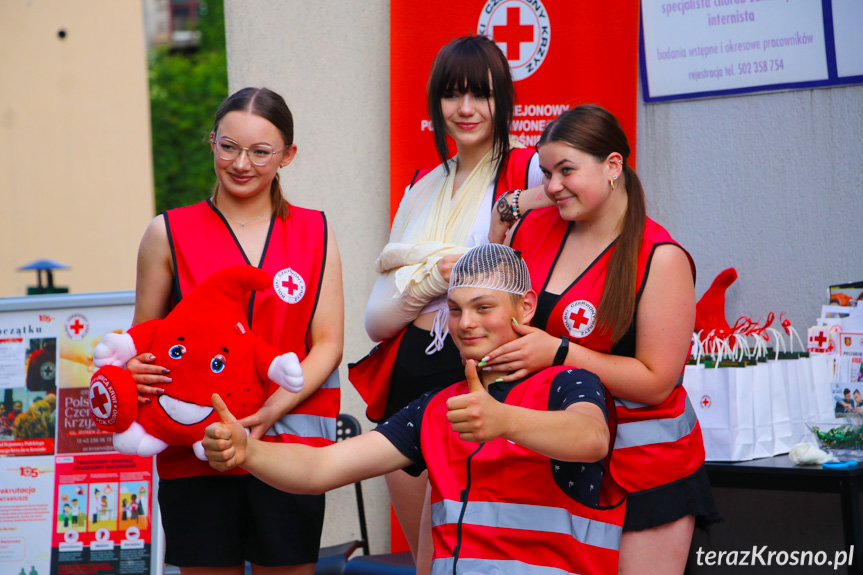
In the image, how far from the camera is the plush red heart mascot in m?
2.09

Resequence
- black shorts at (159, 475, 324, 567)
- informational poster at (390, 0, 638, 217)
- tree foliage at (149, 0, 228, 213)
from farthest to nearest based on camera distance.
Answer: tree foliage at (149, 0, 228, 213)
informational poster at (390, 0, 638, 217)
black shorts at (159, 475, 324, 567)

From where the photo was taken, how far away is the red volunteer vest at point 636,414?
213cm

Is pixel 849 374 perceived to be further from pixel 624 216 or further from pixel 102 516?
pixel 102 516

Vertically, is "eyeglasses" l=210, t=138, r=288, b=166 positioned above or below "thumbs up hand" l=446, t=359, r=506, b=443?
above

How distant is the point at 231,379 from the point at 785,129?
2.75 meters

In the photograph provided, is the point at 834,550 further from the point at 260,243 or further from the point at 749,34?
the point at 260,243

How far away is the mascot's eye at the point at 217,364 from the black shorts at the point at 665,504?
3.62ft

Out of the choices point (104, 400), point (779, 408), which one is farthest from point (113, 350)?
point (779, 408)

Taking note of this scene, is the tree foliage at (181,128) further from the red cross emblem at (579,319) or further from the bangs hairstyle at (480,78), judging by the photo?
the red cross emblem at (579,319)

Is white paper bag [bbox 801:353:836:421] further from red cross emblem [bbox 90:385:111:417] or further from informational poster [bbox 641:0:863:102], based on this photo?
red cross emblem [bbox 90:385:111:417]

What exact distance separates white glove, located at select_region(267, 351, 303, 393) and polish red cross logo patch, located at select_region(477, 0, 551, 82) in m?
2.22

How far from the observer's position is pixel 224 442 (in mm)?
1663

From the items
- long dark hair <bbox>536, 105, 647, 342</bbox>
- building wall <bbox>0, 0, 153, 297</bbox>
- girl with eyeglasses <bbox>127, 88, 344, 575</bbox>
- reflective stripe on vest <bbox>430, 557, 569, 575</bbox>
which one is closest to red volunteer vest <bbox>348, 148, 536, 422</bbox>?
girl with eyeglasses <bbox>127, 88, 344, 575</bbox>

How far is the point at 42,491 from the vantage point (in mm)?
3291
